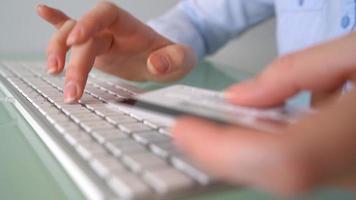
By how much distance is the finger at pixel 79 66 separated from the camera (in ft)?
1.23

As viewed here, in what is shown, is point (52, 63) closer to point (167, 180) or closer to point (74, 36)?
point (74, 36)

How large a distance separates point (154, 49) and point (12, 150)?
10.9 inches

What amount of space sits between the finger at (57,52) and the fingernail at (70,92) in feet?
0.16

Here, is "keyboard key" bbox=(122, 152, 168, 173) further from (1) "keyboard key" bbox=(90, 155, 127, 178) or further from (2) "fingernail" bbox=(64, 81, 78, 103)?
(2) "fingernail" bbox=(64, 81, 78, 103)

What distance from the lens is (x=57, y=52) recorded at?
1.47 ft

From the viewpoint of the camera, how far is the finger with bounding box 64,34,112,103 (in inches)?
14.7

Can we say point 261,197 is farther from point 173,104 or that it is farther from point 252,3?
point 252,3

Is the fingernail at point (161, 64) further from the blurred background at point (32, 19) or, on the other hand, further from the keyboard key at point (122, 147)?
the blurred background at point (32, 19)

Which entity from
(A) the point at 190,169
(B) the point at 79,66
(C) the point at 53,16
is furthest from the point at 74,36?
(A) the point at 190,169

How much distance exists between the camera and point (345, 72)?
0.26 metres

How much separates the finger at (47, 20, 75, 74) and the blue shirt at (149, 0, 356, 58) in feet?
1.01

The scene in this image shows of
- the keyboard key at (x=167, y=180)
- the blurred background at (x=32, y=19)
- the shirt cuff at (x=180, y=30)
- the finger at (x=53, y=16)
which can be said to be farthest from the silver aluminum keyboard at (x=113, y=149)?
the blurred background at (x=32, y=19)

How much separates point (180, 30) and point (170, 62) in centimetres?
30

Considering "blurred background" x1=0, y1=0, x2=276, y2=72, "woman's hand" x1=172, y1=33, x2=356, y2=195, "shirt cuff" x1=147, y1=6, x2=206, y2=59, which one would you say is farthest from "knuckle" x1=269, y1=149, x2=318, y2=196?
"blurred background" x1=0, y1=0, x2=276, y2=72
